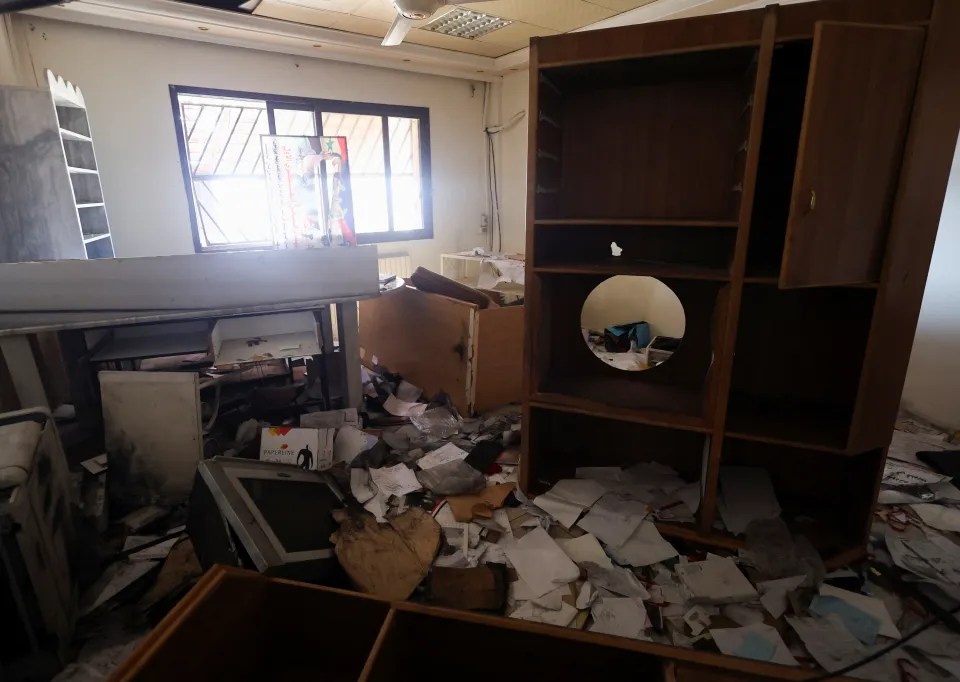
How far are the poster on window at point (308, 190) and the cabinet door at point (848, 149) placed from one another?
2.59 meters

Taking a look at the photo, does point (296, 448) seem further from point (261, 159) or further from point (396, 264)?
point (396, 264)

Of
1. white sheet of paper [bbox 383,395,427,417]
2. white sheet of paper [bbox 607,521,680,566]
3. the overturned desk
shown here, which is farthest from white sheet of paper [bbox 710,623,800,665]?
the overturned desk

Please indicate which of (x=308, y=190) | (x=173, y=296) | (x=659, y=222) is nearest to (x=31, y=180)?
(x=173, y=296)

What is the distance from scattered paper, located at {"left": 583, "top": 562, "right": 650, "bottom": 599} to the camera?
5.11 feet

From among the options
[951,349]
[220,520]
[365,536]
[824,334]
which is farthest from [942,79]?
[220,520]

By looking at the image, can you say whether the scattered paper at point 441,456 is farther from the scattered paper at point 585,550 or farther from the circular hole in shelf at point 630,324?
the circular hole in shelf at point 630,324

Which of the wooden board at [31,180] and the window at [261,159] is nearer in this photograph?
the wooden board at [31,180]

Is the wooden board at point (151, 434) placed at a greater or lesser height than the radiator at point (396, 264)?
lesser

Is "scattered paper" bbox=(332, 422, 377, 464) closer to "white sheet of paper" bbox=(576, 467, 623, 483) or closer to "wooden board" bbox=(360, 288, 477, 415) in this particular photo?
"wooden board" bbox=(360, 288, 477, 415)

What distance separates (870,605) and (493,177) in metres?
4.80

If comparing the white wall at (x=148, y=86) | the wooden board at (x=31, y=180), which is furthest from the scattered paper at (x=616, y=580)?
the white wall at (x=148, y=86)

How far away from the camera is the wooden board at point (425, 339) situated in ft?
8.89

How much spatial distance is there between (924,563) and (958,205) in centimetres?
180

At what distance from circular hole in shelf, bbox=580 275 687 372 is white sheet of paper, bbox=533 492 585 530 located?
61cm
